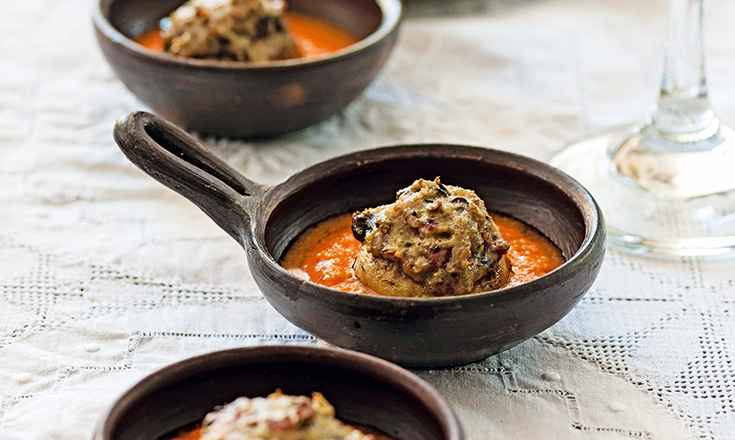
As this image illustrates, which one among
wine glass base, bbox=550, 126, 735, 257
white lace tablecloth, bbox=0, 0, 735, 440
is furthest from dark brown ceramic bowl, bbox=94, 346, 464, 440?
wine glass base, bbox=550, 126, 735, 257

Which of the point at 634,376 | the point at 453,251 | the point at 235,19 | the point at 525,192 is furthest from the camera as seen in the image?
the point at 235,19

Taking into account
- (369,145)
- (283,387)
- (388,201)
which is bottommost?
(369,145)

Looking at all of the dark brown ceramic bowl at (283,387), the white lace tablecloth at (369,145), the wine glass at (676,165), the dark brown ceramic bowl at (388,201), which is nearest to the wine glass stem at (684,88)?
the wine glass at (676,165)

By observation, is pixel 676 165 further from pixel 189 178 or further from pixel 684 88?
pixel 189 178

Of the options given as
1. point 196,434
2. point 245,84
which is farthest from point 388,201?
point 196,434

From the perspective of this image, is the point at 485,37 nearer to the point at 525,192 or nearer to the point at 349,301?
the point at 525,192

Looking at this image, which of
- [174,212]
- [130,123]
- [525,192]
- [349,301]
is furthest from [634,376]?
[174,212]
